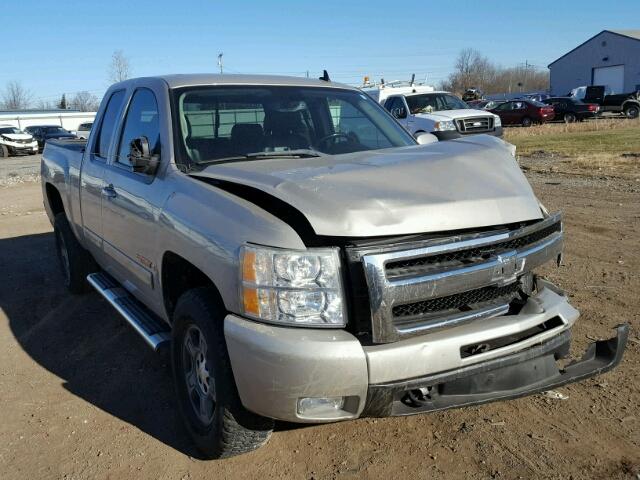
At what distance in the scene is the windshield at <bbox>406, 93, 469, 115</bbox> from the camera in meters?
17.2

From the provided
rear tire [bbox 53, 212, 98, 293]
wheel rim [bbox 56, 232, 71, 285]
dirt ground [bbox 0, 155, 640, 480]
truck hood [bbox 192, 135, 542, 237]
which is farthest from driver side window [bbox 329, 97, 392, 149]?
wheel rim [bbox 56, 232, 71, 285]

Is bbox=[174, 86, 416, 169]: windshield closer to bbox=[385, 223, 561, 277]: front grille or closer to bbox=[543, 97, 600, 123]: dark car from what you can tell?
bbox=[385, 223, 561, 277]: front grille

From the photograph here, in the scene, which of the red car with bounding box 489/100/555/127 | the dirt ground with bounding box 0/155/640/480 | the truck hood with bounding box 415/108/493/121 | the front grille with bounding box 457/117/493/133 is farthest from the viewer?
the red car with bounding box 489/100/555/127

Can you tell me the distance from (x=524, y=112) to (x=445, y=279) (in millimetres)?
33779

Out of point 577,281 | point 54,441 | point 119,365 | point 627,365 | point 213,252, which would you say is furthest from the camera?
point 577,281

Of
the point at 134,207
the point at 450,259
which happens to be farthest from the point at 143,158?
the point at 450,259

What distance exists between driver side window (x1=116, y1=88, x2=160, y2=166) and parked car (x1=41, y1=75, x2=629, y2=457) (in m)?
0.12

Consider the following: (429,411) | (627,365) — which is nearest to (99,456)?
(429,411)

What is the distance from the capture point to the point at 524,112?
33875mm

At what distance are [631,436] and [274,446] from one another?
1836 mm

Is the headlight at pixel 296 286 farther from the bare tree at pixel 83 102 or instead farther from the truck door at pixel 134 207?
the bare tree at pixel 83 102

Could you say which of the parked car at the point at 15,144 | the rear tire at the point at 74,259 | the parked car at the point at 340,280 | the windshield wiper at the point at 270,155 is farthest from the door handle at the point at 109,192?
the parked car at the point at 15,144

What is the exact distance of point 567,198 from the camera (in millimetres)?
9617

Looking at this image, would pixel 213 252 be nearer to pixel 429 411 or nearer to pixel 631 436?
pixel 429 411
